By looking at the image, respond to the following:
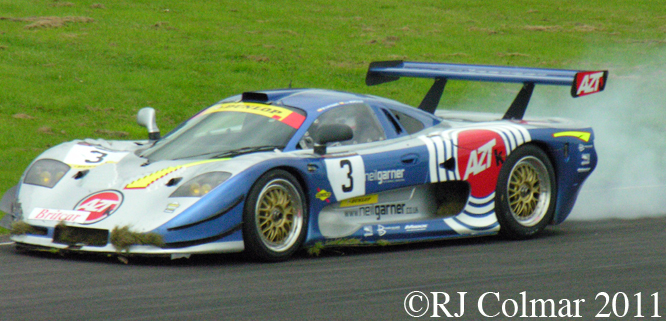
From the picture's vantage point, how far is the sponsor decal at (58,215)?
6234 mm

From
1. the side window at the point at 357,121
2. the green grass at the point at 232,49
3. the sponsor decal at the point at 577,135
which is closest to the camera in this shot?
the side window at the point at 357,121

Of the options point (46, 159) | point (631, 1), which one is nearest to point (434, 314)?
point (46, 159)

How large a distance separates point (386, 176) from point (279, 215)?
107 cm

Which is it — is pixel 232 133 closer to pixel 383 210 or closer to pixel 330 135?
pixel 330 135

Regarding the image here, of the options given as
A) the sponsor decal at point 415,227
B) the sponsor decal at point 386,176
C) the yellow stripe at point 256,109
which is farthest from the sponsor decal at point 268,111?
the sponsor decal at point 415,227

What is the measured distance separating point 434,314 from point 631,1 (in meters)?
28.0

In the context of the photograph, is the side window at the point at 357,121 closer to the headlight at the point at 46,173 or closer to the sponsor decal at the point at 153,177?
the sponsor decal at the point at 153,177

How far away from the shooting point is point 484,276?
5922 millimetres

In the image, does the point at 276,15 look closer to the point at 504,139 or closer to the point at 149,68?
the point at 149,68

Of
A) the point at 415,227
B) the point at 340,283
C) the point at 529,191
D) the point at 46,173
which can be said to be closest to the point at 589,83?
the point at 529,191

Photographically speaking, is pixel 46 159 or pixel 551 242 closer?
pixel 46 159

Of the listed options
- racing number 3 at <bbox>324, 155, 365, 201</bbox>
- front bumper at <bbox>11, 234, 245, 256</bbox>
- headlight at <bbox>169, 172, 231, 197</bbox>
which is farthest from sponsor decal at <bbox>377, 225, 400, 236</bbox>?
headlight at <bbox>169, 172, 231, 197</bbox>

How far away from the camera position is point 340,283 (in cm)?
557

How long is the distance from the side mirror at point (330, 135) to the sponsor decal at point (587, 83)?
2376 mm
